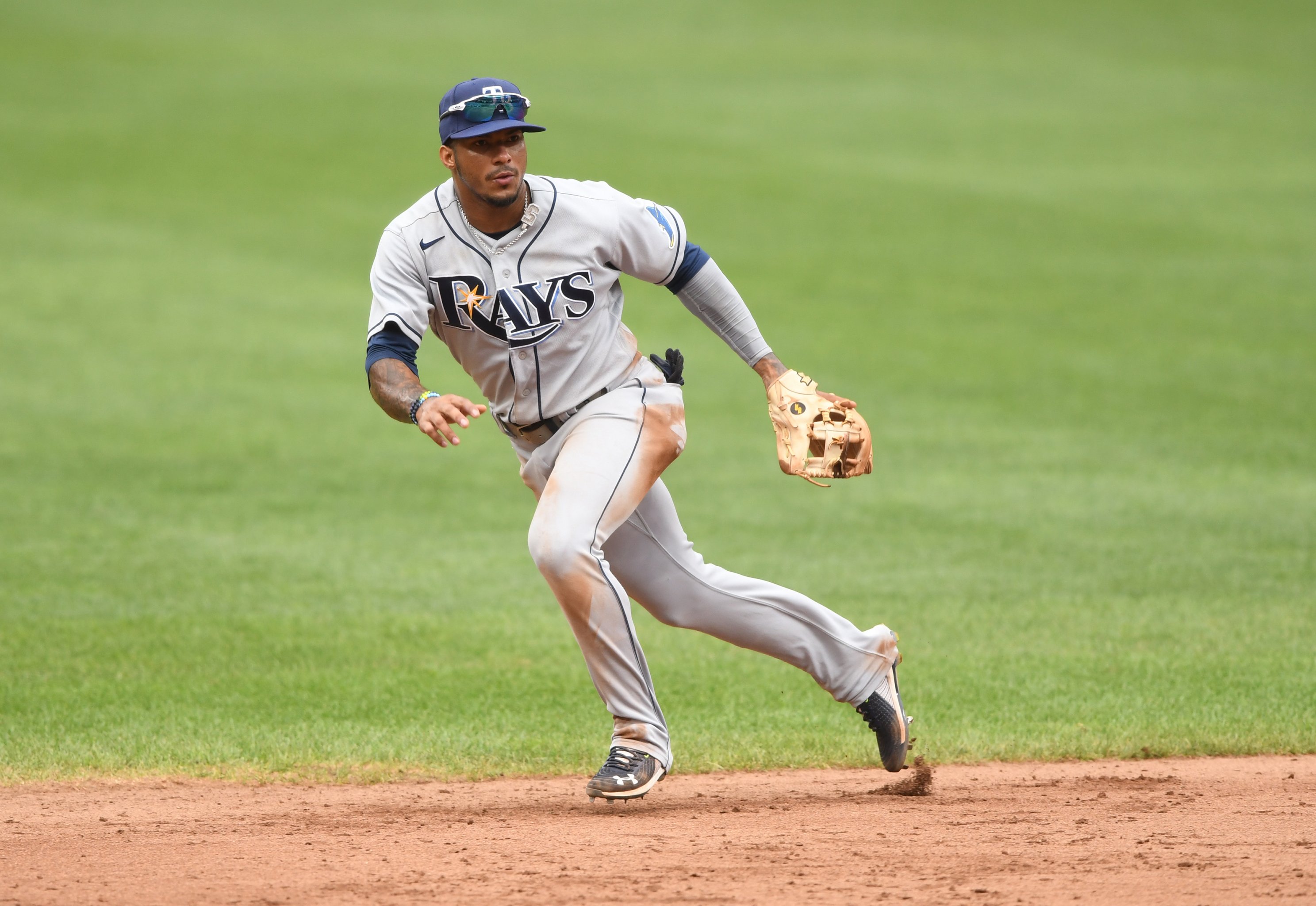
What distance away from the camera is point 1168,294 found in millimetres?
19484

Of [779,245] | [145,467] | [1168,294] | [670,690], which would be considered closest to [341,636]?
[670,690]

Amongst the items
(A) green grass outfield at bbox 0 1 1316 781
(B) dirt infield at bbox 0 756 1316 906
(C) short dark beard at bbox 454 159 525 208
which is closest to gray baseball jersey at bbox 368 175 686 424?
(C) short dark beard at bbox 454 159 525 208

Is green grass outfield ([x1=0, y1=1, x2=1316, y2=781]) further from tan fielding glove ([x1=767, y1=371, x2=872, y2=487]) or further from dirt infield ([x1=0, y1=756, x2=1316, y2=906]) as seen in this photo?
tan fielding glove ([x1=767, y1=371, x2=872, y2=487])

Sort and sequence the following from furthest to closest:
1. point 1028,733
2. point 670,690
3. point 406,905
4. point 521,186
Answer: point 670,690 < point 1028,733 < point 521,186 < point 406,905

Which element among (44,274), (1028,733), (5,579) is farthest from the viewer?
(44,274)

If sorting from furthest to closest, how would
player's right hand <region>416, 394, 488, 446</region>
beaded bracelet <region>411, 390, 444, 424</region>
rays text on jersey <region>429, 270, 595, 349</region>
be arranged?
1. rays text on jersey <region>429, 270, 595, 349</region>
2. beaded bracelet <region>411, 390, 444, 424</region>
3. player's right hand <region>416, 394, 488, 446</region>

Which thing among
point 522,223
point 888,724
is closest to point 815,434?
point 888,724

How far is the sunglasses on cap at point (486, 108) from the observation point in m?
5.02

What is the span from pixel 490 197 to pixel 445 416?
861 millimetres

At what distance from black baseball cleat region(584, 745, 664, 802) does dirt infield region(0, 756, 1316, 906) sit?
3.5 inches

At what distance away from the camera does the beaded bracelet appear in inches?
185

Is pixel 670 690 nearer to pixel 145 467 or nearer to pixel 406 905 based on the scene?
pixel 406 905

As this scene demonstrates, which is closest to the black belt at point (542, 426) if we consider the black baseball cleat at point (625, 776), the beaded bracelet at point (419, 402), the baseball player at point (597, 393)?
the baseball player at point (597, 393)

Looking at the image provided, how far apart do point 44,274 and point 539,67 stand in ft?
61.0
